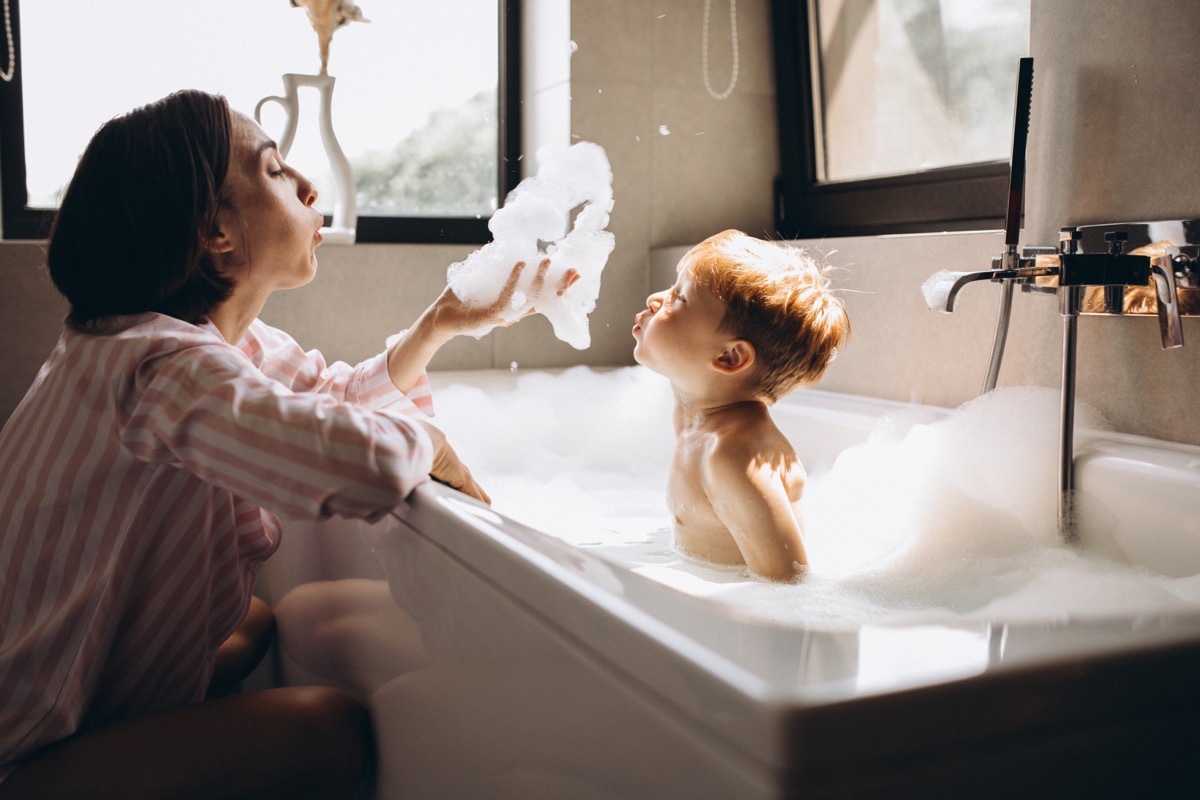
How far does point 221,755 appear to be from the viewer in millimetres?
996

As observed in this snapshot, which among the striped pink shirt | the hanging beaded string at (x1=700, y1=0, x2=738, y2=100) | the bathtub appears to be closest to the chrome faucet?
the bathtub

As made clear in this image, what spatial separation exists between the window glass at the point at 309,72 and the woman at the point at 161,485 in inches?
54.5

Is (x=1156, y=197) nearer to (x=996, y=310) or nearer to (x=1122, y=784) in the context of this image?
(x=996, y=310)

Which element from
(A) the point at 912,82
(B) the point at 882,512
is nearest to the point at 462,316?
(B) the point at 882,512

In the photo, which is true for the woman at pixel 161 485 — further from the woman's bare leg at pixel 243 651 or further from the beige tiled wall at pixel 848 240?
the beige tiled wall at pixel 848 240

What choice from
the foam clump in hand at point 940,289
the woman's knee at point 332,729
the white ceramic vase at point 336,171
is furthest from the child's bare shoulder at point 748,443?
the white ceramic vase at point 336,171

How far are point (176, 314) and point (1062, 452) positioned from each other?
1.09 metres

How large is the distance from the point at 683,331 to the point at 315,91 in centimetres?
137

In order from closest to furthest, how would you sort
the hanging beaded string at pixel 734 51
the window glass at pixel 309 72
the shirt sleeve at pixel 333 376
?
the shirt sleeve at pixel 333 376 → the window glass at pixel 309 72 → the hanging beaded string at pixel 734 51

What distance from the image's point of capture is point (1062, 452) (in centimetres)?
135

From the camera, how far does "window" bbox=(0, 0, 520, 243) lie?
7.49ft

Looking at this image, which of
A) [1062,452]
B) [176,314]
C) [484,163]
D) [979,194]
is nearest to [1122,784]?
[1062,452]

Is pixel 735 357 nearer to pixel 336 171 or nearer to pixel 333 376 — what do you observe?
pixel 333 376

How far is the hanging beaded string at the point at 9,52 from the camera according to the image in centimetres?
219
